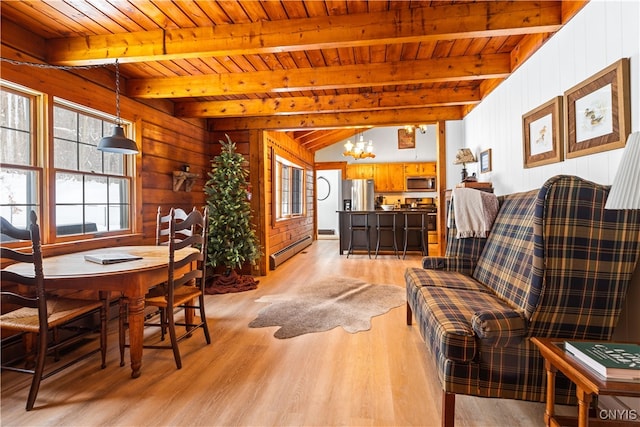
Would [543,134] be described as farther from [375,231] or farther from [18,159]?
[375,231]

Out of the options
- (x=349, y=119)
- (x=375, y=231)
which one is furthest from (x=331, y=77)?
(x=375, y=231)

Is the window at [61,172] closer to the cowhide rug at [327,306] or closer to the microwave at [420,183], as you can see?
the cowhide rug at [327,306]

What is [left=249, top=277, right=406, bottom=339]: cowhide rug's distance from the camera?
3.05 meters

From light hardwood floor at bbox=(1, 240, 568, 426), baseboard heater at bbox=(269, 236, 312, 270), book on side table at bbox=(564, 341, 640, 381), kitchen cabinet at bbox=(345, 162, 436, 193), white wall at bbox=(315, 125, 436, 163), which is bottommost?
light hardwood floor at bbox=(1, 240, 568, 426)

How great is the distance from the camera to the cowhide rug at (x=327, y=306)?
3.05 meters

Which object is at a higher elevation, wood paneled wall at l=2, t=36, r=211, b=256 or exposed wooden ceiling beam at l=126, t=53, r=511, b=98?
exposed wooden ceiling beam at l=126, t=53, r=511, b=98

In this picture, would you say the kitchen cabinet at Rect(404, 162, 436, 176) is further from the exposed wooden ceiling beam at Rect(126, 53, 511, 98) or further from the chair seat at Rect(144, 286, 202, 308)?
the chair seat at Rect(144, 286, 202, 308)

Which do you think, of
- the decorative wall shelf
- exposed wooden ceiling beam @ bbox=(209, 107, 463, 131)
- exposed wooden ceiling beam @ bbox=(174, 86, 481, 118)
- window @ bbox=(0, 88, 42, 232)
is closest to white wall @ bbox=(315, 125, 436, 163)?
exposed wooden ceiling beam @ bbox=(209, 107, 463, 131)

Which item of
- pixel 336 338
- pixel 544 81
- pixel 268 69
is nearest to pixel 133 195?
pixel 268 69

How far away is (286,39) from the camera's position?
2588 millimetres

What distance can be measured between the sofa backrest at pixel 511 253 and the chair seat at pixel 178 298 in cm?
222

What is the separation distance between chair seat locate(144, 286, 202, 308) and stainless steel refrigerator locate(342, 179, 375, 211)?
6901mm

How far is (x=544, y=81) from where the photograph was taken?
2.67m

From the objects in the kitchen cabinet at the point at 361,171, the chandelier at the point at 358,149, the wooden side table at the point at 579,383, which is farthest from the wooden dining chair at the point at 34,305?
the kitchen cabinet at the point at 361,171
